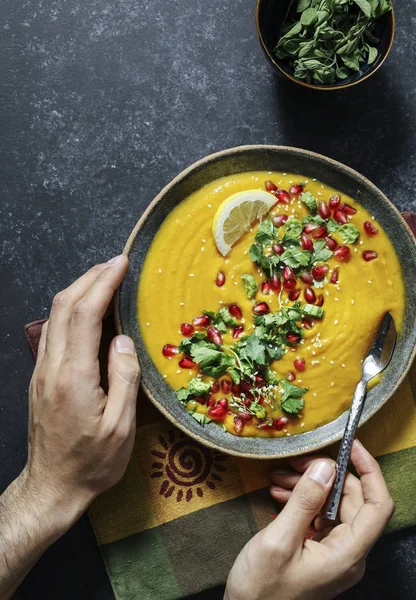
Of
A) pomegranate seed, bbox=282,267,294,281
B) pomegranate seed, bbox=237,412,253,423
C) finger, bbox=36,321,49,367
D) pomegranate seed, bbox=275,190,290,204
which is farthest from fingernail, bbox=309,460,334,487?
finger, bbox=36,321,49,367

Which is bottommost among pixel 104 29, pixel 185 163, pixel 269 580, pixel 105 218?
pixel 269 580

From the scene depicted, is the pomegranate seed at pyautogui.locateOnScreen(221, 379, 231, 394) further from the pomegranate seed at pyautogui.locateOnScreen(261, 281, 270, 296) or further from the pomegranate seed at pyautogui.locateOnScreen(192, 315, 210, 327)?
the pomegranate seed at pyautogui.locateOnScreen(261, 281, 270, 296)

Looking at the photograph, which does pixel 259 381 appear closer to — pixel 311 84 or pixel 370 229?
pixel 370 229

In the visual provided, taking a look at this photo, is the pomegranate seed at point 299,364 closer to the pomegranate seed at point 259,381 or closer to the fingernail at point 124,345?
the pomegranate seed at point 259,381

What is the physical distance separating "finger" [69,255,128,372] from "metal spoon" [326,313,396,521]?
107 centimetres

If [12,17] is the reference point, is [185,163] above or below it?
below

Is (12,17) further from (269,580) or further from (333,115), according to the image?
(269,580)

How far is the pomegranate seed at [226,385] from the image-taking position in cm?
300

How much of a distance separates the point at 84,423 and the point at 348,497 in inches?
45.0

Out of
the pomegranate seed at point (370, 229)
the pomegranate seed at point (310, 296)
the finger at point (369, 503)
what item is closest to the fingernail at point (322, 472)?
the finger at point (369, 503)

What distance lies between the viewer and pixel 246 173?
303 centimetres

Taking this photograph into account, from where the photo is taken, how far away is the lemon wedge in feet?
9.59

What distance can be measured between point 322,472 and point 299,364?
0.44 metres

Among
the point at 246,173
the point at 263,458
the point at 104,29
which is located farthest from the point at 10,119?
the point at 263,458
